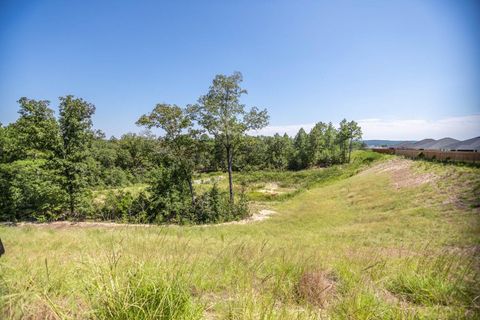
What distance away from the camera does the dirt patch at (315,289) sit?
10.6ft

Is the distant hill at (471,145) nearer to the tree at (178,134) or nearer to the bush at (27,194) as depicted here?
the tree at (178,134)

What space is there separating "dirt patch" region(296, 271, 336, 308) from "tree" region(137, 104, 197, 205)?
19.9 metres

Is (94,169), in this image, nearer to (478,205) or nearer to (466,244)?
(466,244)

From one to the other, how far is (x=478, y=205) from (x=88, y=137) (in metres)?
31.2

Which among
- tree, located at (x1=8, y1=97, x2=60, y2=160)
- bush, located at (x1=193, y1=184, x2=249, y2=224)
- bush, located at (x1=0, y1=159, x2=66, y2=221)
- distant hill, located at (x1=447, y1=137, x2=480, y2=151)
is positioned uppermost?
tree, located at (x1=8, y1=97, x2=60, y2=160)

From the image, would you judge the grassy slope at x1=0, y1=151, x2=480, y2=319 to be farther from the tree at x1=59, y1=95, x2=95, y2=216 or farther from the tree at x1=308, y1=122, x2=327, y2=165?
the tree at x1=308, y1=122, x2=327, y2=165

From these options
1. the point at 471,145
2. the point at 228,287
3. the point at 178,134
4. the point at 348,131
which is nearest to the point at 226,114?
the point at 178,134

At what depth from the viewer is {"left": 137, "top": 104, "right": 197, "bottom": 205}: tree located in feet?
72.4

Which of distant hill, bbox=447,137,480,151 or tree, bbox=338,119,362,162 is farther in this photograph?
tree, bbox=338,119,362,162

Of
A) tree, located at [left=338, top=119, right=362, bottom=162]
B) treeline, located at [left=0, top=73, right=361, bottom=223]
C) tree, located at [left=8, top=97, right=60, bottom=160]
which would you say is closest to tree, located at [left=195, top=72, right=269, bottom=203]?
treeline, located at [left=0, top=73, right=361, bottom=223]

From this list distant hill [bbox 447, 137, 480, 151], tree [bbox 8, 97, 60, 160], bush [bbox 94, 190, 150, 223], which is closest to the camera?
tree [bbox 8, 97, 60, 160]

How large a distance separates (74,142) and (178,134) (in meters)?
9.70

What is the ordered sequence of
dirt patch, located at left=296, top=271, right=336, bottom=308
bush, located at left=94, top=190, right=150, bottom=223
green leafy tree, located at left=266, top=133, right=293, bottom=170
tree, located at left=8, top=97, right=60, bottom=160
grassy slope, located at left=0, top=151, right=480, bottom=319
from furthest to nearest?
green leafy tree, located at left=266, top=133, right=293, bottom=170 → bush, located at left=94, top=190, right=150, bottom=223 → tree, located at left=8, top=97, right=60, bottom=160 → dirt patch, located at left=296, top=271, right=336, bottom=308 → grassy slope, located at left=0, top=151, right=480, bottom=319

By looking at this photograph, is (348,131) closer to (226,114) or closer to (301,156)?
(301,156)
